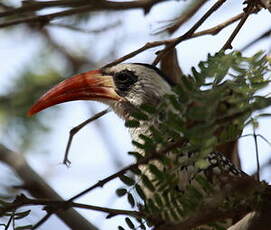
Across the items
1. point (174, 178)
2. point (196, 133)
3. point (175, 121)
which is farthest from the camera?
point (174, 178)

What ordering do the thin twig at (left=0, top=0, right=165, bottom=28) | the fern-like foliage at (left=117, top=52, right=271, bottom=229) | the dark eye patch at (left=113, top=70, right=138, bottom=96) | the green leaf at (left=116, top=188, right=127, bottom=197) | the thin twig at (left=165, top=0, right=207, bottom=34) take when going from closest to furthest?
the fern-like foliage at (left=117, top=52, right=271, bottom=229) → the green leaf at (left=116, top=188, right=127, bottom=197) → the thin twig at (left=0, top=0, right=165, bottom=28) → the thin twig at (left=165, top=0, right=207, bottom=34) → the dark eye patch at (left=113, top=70, right=138, bottom=96)

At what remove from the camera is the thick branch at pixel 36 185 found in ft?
12.0

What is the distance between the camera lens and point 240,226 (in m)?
2.36

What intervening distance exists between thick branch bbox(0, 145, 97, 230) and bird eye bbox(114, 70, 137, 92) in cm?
77

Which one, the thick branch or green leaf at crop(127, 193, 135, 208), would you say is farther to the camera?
the thick branch

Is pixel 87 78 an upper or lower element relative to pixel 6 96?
lower

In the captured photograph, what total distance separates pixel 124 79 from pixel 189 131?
7.89 feet

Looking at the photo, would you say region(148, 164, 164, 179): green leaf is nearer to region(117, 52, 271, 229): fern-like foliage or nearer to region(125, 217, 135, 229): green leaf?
region(117, 52, 271, 229): fern-like foliage

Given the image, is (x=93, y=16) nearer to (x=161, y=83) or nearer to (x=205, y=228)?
(x=161, y=83)

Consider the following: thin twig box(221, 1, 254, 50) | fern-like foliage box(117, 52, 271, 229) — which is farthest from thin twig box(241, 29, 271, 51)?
fern-like foliage box(117, 52, 271, 229)

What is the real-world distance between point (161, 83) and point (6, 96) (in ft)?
3.88

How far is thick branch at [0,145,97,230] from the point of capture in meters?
3.65

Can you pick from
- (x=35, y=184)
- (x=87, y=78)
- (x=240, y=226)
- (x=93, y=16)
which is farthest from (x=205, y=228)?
(x=93, y=16)

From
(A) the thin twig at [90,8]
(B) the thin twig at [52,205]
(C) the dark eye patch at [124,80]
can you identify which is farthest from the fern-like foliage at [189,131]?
(C) the dark eye patch at [124,80]
